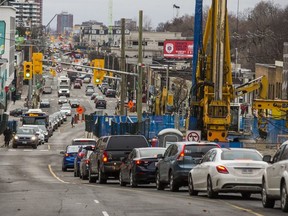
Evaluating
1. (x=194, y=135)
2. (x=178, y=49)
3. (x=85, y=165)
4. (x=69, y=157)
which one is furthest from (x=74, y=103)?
(x=194, y=135)

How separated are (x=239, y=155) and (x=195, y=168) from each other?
1691 mm

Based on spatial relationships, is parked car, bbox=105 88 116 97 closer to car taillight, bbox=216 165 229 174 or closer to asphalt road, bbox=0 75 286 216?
asphalt road, bbox=0 75 286 216

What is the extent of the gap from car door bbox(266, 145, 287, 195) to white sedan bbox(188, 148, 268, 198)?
123 inches

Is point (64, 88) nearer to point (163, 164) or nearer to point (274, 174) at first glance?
point (163, 164)

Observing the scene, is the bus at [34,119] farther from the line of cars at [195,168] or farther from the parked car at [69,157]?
the line of cars at [195,168]

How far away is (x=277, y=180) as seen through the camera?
69.7ft

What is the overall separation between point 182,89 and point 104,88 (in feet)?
220

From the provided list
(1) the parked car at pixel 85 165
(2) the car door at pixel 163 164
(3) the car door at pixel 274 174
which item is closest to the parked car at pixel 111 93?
(1) the parked car at pixel 85 165

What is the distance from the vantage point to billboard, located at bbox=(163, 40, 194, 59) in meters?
141

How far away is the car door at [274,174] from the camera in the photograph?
21.2 m

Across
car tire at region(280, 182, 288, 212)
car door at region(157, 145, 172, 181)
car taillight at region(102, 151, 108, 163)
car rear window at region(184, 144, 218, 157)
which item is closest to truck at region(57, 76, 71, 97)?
car taillight at region(102, 151, 108, 163)

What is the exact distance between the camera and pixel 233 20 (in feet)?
640

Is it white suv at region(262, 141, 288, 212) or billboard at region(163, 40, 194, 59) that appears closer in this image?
white suv at region(262, 141, 288, 212)

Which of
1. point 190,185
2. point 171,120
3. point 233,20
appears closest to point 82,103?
point 233,20
